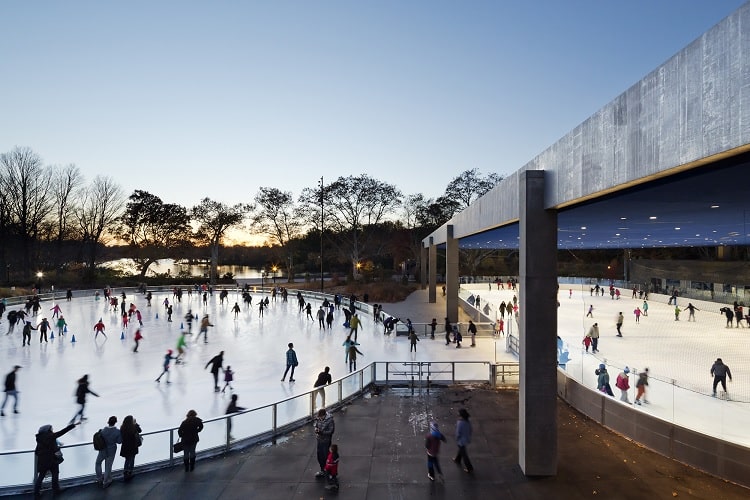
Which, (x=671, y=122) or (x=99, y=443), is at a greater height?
(x=671, y=122)

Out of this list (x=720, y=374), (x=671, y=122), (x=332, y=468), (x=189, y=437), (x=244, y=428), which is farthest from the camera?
(x=720, y=374)

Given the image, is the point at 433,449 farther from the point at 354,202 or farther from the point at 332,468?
the point at 354,202

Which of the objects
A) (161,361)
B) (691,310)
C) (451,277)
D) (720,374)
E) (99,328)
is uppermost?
(451,277)

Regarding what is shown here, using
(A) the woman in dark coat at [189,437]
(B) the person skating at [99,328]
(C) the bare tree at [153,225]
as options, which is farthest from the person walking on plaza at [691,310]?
(C) the bare tree at [153,225]

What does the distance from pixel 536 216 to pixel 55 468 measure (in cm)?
780

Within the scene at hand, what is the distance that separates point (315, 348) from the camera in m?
16.1

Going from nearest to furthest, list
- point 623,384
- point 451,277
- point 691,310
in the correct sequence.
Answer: point 623,384, point 691,310, point 451,277

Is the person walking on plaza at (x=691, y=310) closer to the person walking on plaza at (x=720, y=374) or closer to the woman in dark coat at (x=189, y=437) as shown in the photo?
the person walking on plaza at (x=720, y=374)

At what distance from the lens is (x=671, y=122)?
349 centimetres

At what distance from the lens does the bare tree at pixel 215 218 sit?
51594 millimetres

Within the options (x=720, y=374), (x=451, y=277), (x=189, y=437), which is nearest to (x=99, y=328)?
(x=189, y=437)

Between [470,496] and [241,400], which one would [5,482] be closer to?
[241,400]

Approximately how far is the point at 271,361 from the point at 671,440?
11196mm

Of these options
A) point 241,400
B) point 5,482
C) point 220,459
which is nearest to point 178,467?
point 220,459
